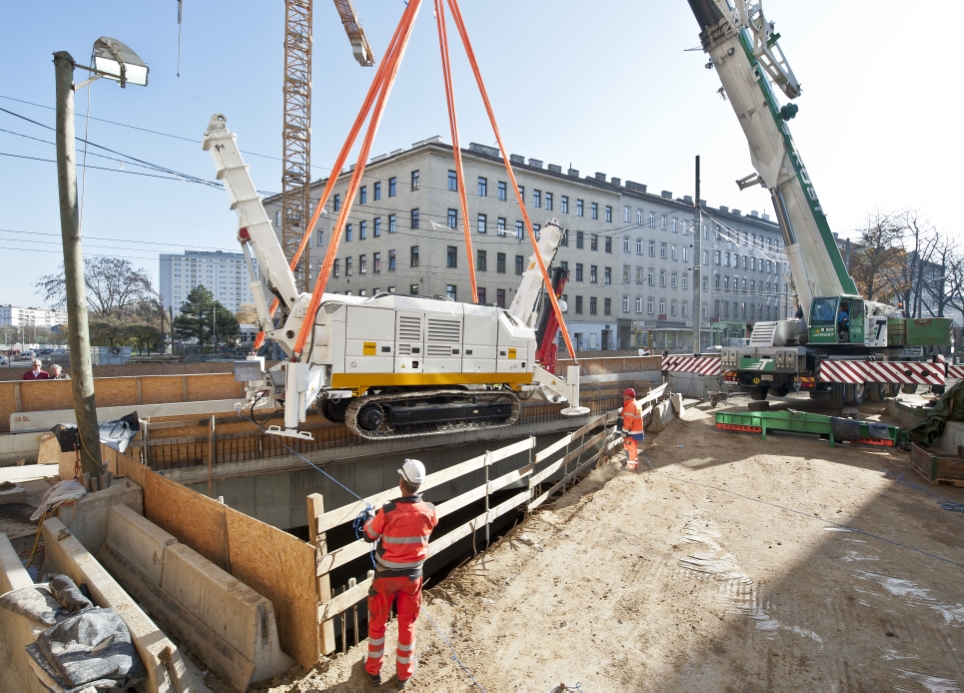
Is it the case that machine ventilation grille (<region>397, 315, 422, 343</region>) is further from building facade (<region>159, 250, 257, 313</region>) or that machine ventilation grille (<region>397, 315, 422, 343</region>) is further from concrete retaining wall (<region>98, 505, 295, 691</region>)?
building facade (<region>159, 250, 257, 313</region>)

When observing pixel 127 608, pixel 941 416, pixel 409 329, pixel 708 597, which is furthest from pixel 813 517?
pixel 127 608

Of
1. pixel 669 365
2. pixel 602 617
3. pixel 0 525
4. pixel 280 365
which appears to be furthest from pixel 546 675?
pixel 669 365

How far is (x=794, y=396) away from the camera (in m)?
18.6

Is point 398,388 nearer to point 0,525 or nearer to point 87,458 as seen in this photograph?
point 87,458

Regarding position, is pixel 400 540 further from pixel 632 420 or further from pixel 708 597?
pixel 632 420

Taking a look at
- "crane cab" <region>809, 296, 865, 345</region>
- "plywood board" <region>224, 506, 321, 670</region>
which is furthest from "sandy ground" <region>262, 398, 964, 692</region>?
"crane cab" <region>809, 296, 865, 345</region>

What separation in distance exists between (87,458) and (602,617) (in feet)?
20.7

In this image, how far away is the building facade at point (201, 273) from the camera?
522 feet

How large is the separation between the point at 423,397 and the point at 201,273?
184 m

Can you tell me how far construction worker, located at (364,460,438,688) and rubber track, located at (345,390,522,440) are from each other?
186 inches

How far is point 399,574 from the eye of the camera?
3.84m

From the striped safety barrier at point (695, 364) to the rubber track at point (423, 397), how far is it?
8176 millimetres

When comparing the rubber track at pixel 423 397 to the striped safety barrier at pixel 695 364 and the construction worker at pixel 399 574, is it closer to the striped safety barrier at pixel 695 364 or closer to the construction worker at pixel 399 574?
the construction worker at pixel 399 574

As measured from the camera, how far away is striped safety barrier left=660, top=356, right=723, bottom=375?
15.8m
